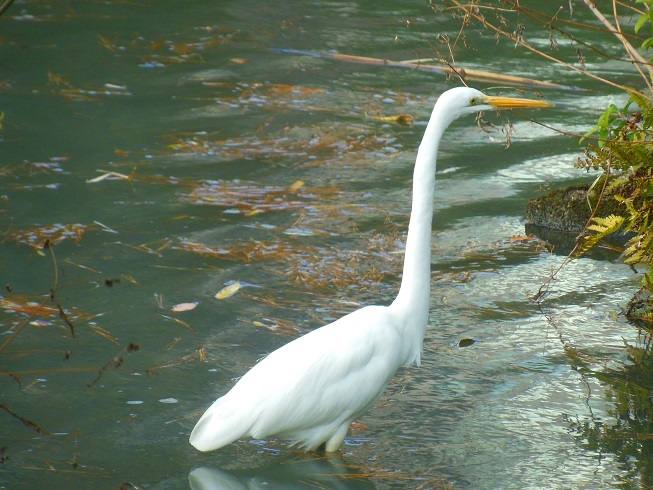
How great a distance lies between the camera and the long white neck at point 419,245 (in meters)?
3.72

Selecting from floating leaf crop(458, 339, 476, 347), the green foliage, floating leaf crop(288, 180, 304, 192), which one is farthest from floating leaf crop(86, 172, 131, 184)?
the green foliage

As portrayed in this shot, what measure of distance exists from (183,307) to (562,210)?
113 inches

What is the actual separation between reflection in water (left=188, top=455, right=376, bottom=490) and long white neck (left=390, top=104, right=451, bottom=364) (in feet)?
2.10

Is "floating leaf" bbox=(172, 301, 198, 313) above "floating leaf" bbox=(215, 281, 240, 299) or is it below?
below

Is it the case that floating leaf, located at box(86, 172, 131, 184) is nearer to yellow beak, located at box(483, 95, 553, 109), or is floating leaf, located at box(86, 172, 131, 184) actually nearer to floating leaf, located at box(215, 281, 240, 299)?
floating leaf, located at box(215, 281, 240, 299)

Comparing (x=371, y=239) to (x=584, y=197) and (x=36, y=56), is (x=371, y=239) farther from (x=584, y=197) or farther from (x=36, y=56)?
(x=36, y=56)

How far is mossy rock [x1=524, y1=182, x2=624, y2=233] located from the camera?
6.05m

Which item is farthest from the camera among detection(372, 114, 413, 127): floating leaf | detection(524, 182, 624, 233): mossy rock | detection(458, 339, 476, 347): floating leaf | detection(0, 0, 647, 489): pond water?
detection(372, 114, 413, 127): floating leaf

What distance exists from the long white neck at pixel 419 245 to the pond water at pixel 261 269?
411mm

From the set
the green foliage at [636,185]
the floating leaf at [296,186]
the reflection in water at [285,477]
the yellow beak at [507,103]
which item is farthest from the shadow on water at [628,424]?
the floating leaf at [296,186]

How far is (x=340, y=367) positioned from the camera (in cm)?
364

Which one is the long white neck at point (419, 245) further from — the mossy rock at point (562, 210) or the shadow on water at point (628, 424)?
the mossy rock at point (562, 210)

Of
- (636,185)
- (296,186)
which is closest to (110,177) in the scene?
(296,186)

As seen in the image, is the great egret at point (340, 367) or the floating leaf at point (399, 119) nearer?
the great egret at point (340, 367)
